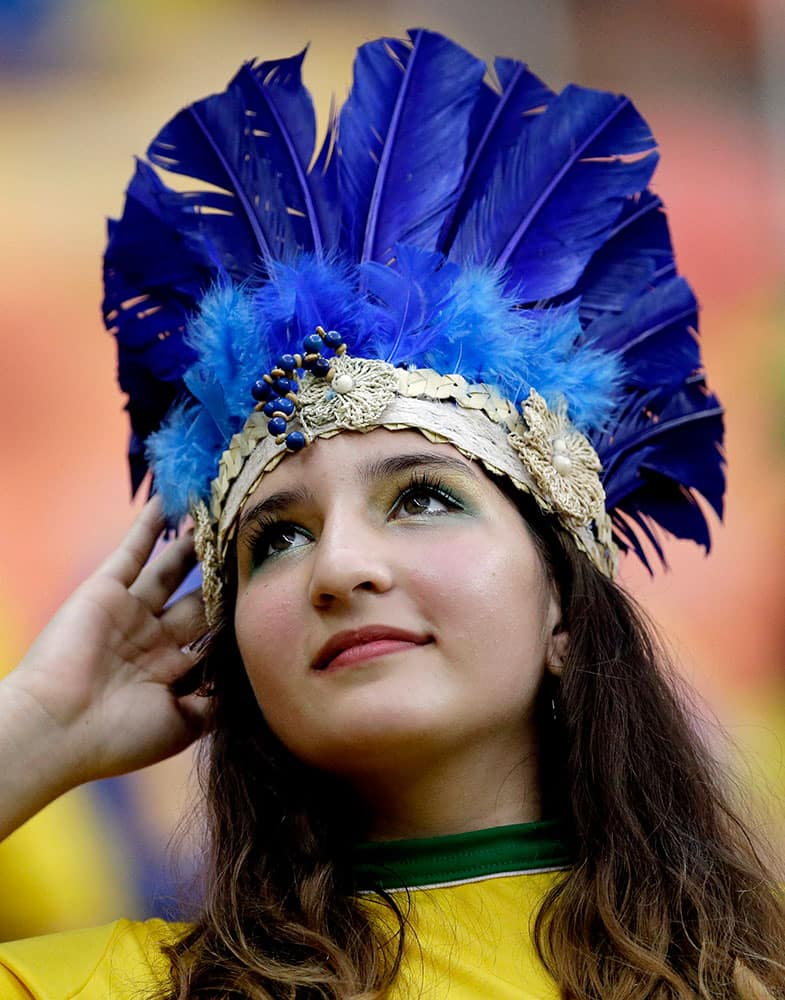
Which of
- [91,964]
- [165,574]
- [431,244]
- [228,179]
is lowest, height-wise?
[91,964]

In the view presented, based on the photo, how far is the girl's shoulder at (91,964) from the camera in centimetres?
→ 191

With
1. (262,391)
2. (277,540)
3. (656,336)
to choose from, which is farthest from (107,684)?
(656,336)

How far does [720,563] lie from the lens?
3156 mm

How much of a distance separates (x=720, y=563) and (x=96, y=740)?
62.8 inches

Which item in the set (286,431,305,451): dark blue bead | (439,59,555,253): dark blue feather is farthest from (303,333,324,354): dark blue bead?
(439,59,555,253): dark blue feather

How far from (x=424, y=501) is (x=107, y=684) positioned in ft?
2.49

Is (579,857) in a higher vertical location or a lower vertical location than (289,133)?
lower

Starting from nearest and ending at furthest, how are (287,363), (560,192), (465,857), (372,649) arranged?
(372,649), (465,857), (287,363), (560,192)

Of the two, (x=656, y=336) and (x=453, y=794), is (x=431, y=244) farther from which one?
(x=453, y=794)

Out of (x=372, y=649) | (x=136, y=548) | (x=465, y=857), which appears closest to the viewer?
(x=372, y=649)

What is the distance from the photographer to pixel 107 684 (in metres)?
2.36

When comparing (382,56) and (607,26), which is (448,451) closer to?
(382,56)

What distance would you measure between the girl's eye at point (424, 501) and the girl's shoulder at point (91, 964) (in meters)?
0.75

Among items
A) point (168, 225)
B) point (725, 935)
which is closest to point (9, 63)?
point (168, 225)
